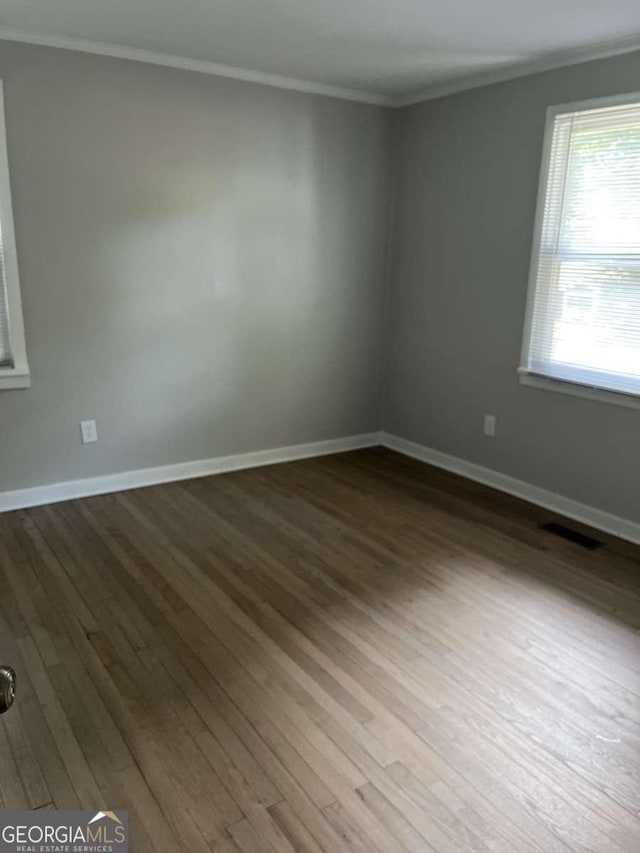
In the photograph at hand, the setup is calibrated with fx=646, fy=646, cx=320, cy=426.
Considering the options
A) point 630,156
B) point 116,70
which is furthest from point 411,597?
point 116,70

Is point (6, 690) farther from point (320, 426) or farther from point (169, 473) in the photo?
point (320, 426)

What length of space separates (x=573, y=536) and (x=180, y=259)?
8.59ft

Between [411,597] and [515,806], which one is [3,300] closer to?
A: [411,597]

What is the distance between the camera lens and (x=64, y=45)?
3.15m

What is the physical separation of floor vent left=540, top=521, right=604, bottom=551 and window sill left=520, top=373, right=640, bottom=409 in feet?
2.25

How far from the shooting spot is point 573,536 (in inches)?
130

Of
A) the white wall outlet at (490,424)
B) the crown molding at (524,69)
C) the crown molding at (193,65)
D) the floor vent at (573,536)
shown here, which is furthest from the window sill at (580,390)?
the crown molding at (193,65)

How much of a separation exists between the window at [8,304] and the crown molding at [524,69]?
243 centimetres

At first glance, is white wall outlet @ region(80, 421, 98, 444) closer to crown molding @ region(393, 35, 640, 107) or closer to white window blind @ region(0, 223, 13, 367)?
white window blind @ region(0, 223, 13, 367)

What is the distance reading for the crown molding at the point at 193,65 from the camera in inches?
122

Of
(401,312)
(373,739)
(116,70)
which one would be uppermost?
(116,70)

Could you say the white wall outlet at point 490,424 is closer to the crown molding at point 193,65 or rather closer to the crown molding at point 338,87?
the crown molding at point 338,87

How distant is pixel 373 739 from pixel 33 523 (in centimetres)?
220

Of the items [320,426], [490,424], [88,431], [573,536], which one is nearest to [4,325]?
[88,431]
